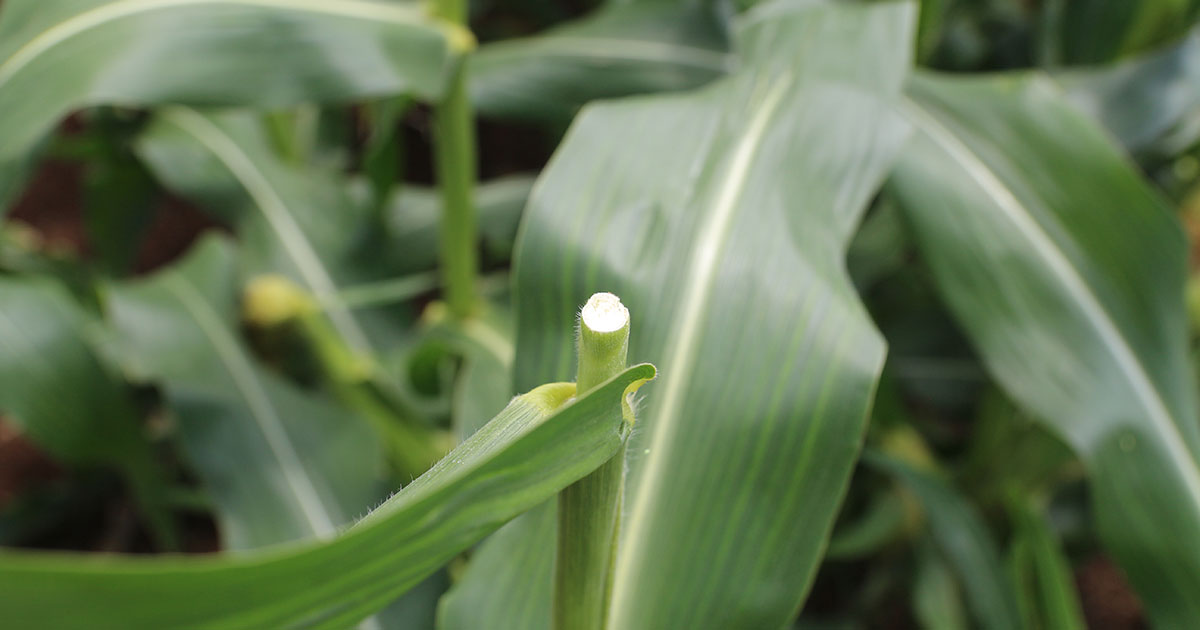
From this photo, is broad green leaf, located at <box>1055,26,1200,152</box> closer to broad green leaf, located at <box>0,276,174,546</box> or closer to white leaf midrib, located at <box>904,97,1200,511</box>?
white leaf midrib, located at <box>904,97,1200,511</box>

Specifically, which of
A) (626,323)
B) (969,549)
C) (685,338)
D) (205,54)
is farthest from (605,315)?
(969,549)

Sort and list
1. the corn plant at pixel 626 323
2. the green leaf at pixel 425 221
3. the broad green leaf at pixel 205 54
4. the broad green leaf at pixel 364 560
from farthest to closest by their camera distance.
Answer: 1. the green leaf at pixel 425 221
2. the broad green leaf at pixel 205 54
3. the corn plant at pixel 626 323
4. the broad green leaf at pixel 364 560

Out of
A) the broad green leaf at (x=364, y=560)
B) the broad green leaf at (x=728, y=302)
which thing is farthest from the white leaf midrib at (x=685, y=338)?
the broad green leaf at (x=364, y=560)

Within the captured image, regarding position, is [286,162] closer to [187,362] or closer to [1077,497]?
[187,362]

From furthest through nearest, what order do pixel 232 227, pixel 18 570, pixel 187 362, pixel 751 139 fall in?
pixel 232 227 < pixel 187 362 < pixel 751 139 < pixel 18 570

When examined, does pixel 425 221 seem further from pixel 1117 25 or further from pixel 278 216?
pixel 1117 25

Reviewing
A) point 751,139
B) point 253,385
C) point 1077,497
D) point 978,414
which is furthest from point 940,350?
point 253,385

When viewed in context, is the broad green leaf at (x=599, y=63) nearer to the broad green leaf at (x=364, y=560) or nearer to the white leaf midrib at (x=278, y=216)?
the white leaf midrib at (x=278, y=216)
